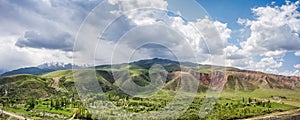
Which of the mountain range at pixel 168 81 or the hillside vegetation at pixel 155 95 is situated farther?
the mountain range at pixel 168 81

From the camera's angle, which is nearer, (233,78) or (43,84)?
(43,84)

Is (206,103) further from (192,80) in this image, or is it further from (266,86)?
(266,86)

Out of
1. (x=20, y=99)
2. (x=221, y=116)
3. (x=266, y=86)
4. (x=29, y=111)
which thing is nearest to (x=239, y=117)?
(x=221, y=116)

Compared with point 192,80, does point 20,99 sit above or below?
below

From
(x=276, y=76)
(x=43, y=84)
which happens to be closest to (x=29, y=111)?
(x=43, y=84)

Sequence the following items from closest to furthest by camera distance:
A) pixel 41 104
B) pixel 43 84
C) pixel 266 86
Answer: pixel 41 104 < pixel 43 84 < pixel 266 86

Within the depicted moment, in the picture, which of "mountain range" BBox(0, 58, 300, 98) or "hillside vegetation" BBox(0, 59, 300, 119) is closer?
"hillside vegetation" BBox(0, 59, 300, 119)

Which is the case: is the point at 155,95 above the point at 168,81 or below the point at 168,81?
below

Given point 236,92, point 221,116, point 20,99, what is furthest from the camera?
point 236,92

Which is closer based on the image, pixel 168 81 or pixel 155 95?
pixel 155 95
